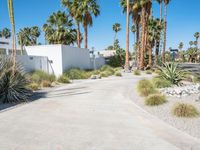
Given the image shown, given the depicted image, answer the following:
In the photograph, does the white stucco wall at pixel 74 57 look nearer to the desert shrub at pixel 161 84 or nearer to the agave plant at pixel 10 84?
the agave plant at pixel 10 84

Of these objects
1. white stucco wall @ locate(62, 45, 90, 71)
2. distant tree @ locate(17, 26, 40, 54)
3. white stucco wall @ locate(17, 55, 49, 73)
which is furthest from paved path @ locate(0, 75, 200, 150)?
distant tree @ locate(17, 26, 40, 54)

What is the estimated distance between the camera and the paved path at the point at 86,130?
462 centimetres

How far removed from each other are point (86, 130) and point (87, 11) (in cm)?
2649

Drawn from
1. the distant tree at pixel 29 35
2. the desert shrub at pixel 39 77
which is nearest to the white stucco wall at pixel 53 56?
the desert shrub at pixel 39 77

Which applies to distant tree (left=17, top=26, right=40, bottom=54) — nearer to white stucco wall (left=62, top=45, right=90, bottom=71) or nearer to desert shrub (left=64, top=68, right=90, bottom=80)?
white stucco wall (left=62, top=45, right=90, bottom=71)

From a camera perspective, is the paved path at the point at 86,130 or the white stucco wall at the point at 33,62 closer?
the paved path at the point at 86,130

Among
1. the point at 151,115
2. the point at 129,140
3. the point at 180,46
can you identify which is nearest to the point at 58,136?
the point at 129,140

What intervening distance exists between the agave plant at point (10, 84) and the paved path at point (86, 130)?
1.27 m

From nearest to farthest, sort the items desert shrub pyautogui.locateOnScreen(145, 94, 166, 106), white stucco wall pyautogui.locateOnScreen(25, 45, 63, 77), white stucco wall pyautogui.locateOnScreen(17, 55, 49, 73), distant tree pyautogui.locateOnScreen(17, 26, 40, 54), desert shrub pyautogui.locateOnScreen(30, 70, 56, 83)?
desert shrub pyautogui.locateOnScreen(145, 94, 166, 106)
desert shrub pyautogui.locateOnScreen(30, 70, 56, 83)
white stucco wall pyautogui.locateOnScreen(17, 55, 49, 73)
white stucco wall pyautogui.locateOnScreen(25, 45, 63, 77)
distant tree pyautogui.locateOnScreen(17, 26, 40, 54)

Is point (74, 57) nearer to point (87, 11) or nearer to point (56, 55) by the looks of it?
point (56, 55)

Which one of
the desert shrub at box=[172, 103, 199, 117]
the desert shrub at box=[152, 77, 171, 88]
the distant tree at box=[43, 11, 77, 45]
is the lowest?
the desert shrub at box=[172, 103, 199, 117]

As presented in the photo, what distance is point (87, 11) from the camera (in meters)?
29.7

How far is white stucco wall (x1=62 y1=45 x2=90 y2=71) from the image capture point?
20.5 metres

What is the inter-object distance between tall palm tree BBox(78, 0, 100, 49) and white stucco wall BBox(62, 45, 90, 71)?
4178 mm
